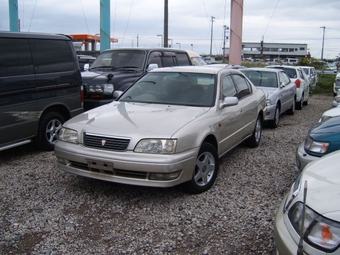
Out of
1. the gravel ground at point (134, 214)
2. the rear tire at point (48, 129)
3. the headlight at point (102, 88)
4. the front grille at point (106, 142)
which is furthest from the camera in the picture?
the headlight at point (102, 88)

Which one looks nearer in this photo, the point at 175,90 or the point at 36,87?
the point at 175,90

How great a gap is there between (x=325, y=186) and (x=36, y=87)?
4.68m

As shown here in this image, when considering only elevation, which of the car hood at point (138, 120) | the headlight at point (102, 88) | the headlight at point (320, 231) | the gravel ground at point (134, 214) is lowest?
the gravel ground at point (134, 214)

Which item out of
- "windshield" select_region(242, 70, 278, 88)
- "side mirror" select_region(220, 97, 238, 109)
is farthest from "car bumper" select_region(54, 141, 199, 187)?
"windshield" select_region(242, 70, 278, 88)

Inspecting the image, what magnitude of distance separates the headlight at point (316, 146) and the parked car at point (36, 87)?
4050 millimetres

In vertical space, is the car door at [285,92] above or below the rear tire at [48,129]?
above

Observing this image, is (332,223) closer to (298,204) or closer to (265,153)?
(298,204)

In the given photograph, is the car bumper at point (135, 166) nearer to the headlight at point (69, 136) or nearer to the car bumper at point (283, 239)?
the headlight at point (69, 136)

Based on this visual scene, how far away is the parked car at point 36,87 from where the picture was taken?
536cm

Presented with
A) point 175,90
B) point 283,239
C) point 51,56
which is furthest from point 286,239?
point 51,56

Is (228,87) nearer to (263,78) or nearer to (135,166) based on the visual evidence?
(135,166)

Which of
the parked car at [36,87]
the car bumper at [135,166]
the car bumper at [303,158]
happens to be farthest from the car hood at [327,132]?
the parked car at [36,87]

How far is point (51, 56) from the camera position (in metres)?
6.14

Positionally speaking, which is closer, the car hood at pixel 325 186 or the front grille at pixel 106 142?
the car hood at pixel 325 186
